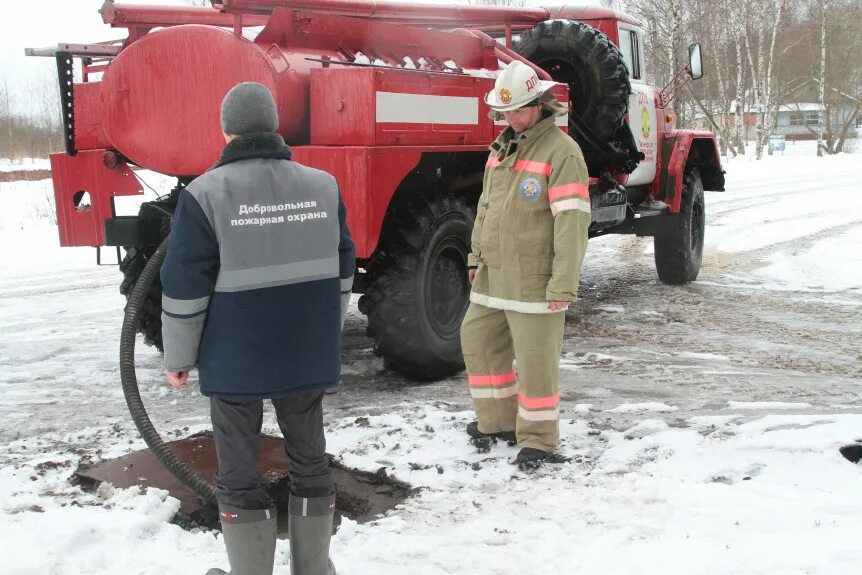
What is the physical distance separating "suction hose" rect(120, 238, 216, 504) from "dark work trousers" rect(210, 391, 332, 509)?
87 centimetres

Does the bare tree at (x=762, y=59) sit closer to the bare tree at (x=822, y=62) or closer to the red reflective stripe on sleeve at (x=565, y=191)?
the bare tree at (x=822, y=62)

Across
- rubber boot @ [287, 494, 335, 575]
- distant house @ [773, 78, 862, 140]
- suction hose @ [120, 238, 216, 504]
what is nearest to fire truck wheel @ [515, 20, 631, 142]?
suction hose @ [120, 238, 216, 504]

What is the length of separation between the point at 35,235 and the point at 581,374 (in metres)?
10.7

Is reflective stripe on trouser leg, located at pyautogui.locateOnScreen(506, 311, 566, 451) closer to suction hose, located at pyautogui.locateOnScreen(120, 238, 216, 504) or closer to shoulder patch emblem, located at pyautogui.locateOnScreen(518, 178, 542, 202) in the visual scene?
shoulder patch emblem, located at pyautogui.locateOnScreen(518, 178, 542, 202)

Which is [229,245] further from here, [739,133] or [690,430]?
[739,133]

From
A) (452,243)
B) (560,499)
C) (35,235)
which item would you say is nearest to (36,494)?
Result: (560,499)

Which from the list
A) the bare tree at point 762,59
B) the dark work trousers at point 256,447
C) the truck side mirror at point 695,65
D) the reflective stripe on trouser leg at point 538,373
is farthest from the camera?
the bare tree at point 762,59

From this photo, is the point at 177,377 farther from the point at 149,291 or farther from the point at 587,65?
the point at 587,65

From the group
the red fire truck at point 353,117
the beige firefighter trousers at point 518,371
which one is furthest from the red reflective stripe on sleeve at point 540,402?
the red fire truck at point 353,117

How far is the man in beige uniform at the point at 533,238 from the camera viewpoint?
159 inches

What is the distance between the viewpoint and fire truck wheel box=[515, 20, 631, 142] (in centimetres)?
679

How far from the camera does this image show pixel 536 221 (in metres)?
4.13

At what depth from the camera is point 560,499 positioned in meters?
3.70

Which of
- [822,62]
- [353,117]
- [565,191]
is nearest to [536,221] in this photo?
[565,191]
